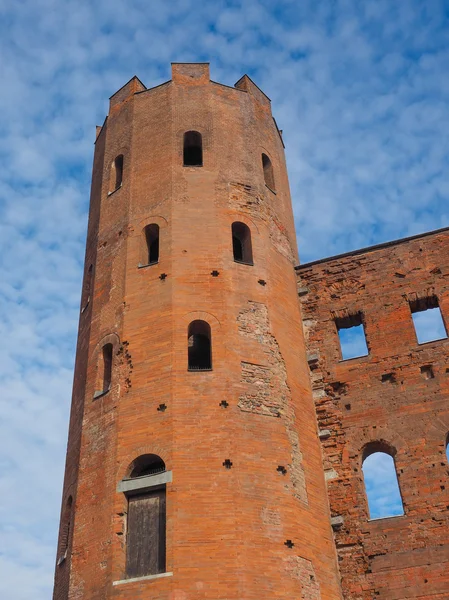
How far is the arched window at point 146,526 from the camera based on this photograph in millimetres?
13523

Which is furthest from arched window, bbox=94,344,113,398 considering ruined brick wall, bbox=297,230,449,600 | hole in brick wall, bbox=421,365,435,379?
hole in brick wall, bbox=421,365,435,379

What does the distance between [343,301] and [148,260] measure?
4.92 meters

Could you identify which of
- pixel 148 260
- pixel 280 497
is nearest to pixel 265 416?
pixel 280 497

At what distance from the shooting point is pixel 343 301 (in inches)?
731

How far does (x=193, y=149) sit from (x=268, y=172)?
218cm

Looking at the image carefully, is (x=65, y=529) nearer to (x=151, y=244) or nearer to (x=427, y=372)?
(x=151, y=244)

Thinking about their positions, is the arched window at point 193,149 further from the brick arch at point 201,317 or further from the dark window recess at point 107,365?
the dark window recess at point 107,365

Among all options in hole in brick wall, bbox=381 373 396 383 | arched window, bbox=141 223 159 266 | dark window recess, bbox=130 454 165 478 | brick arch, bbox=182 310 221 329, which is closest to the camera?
dark window recess, bbox=130 454 165 478

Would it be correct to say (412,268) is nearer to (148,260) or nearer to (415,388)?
(415,388)

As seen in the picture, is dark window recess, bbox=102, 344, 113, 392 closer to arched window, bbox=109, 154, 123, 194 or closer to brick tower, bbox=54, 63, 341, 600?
brick tower, bbox=54, 63, 341, 600

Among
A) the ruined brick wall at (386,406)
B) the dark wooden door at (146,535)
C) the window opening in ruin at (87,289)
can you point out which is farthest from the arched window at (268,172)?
the dark wooden door at (146,535)

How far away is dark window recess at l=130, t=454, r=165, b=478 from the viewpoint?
1451 cm

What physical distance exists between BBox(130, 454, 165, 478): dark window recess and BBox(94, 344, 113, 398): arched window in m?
2.17

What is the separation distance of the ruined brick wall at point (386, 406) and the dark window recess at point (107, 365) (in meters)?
4.70
